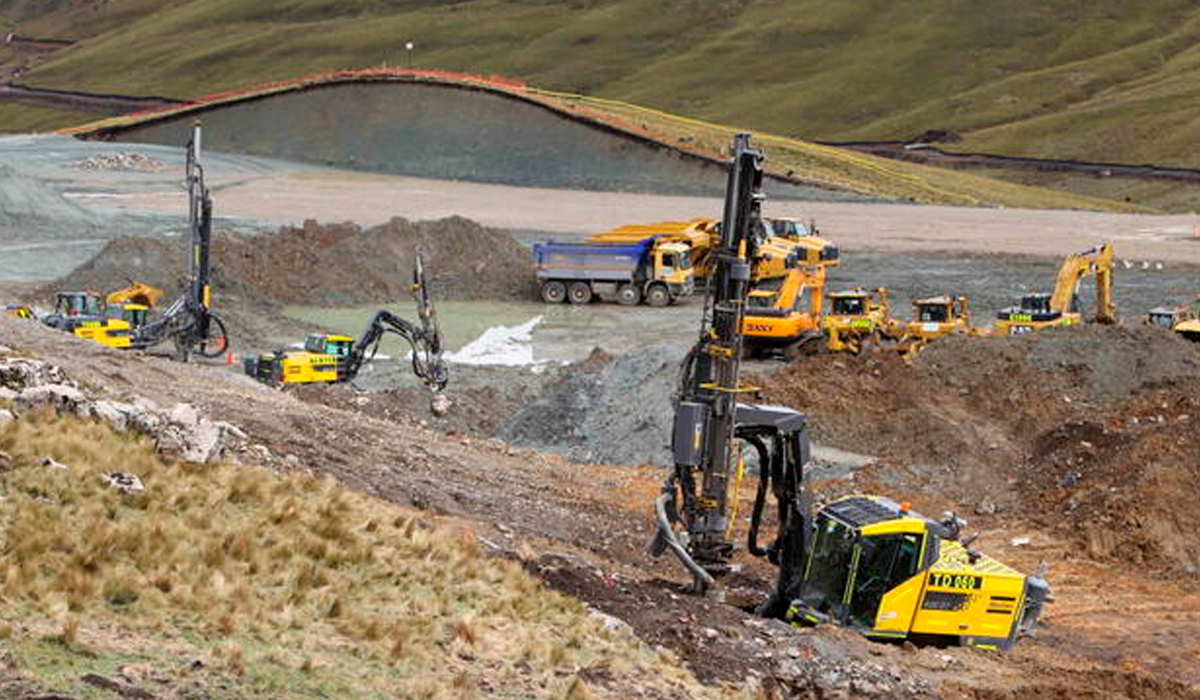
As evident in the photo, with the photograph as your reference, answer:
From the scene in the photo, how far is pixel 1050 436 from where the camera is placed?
110 feet

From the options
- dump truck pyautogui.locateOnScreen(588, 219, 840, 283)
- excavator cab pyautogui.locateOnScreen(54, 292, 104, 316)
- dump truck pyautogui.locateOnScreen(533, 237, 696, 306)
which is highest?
dump truck pyautogui.locateOnScreen(588, 219, 840, 283)

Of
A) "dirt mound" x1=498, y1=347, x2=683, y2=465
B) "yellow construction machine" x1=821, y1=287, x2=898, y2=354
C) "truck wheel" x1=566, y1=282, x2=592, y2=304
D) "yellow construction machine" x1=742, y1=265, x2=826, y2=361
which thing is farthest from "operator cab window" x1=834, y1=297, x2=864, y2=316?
"truck wheel" x1=566, y1=282, x2=592, y2=304

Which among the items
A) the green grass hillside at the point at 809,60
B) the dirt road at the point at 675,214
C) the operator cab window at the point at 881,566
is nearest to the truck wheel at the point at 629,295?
the dirt road at the point at 675,214

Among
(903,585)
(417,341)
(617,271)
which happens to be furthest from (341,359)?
(903,585)

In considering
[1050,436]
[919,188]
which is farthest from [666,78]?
[1050,436]

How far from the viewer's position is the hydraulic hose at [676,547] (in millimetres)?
19906

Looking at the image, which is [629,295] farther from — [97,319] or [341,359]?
[97,319]

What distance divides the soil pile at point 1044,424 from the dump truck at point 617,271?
52.9ft

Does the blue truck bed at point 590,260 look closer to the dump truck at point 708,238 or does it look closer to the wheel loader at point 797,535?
the dump truck at point 708,238

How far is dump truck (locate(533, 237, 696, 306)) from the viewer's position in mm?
55594

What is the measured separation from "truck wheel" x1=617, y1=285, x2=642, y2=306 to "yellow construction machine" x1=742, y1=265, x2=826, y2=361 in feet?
38.7

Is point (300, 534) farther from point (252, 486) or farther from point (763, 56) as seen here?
point (763, 56)

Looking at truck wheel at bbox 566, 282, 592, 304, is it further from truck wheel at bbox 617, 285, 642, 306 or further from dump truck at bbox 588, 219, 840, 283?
dump truck at bbox 588, 219, 840, 283

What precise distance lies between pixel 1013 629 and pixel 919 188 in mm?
74502
